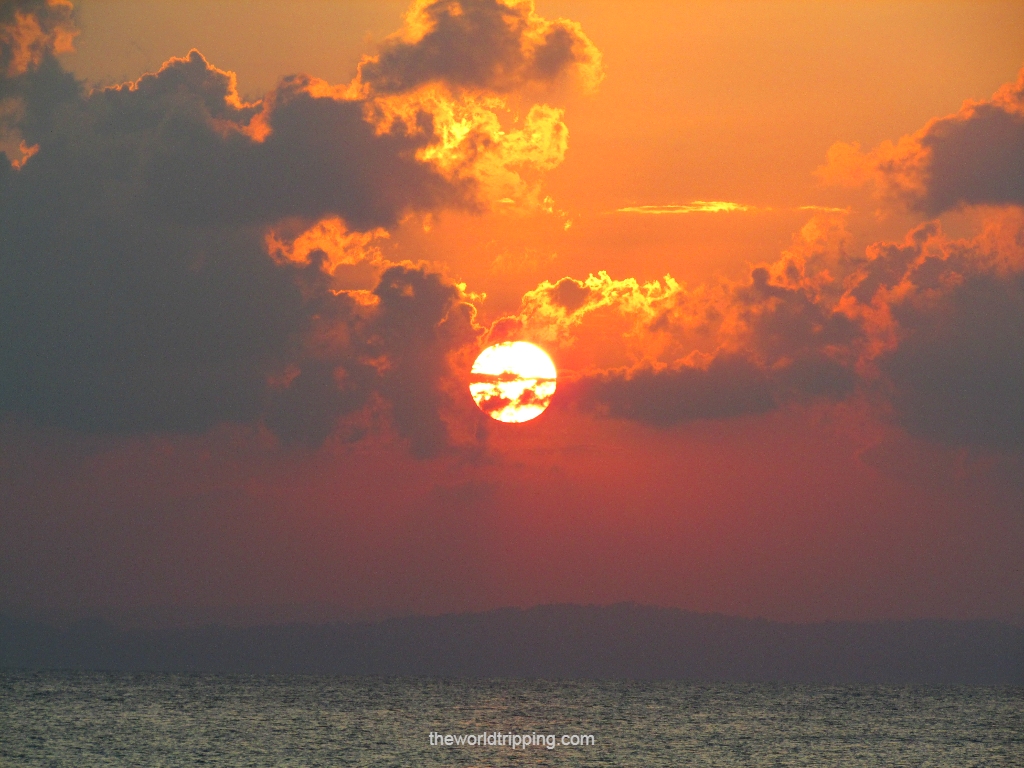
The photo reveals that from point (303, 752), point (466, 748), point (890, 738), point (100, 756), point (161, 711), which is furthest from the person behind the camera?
point (161, 711)

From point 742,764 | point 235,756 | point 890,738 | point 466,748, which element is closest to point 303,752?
point 235,756

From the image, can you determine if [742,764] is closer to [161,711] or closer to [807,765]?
[807,765]

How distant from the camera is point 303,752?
134000 millimetres

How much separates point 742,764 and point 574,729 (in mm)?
50370

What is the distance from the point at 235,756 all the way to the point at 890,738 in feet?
337

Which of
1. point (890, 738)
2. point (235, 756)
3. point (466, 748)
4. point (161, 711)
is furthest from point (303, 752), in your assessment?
point (890, 738)

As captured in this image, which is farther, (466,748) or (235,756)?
(466,748)

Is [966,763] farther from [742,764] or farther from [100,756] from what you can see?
[100,756]

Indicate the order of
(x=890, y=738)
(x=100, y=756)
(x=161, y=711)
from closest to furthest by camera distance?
1. (x=100, y=756)
2. (x=890, y=738)
3. (x=161, y=711)

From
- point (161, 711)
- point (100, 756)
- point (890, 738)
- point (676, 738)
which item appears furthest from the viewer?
point (161, 711)

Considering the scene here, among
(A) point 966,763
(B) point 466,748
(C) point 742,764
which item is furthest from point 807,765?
(B) point 466,748

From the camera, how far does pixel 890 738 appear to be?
572 feet

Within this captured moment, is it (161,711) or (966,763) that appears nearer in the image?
(966,763)

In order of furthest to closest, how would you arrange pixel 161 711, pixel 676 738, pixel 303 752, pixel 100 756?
pixel 161 711 → pixel 676 738 → pixel 303 752 → pixel 100 756
